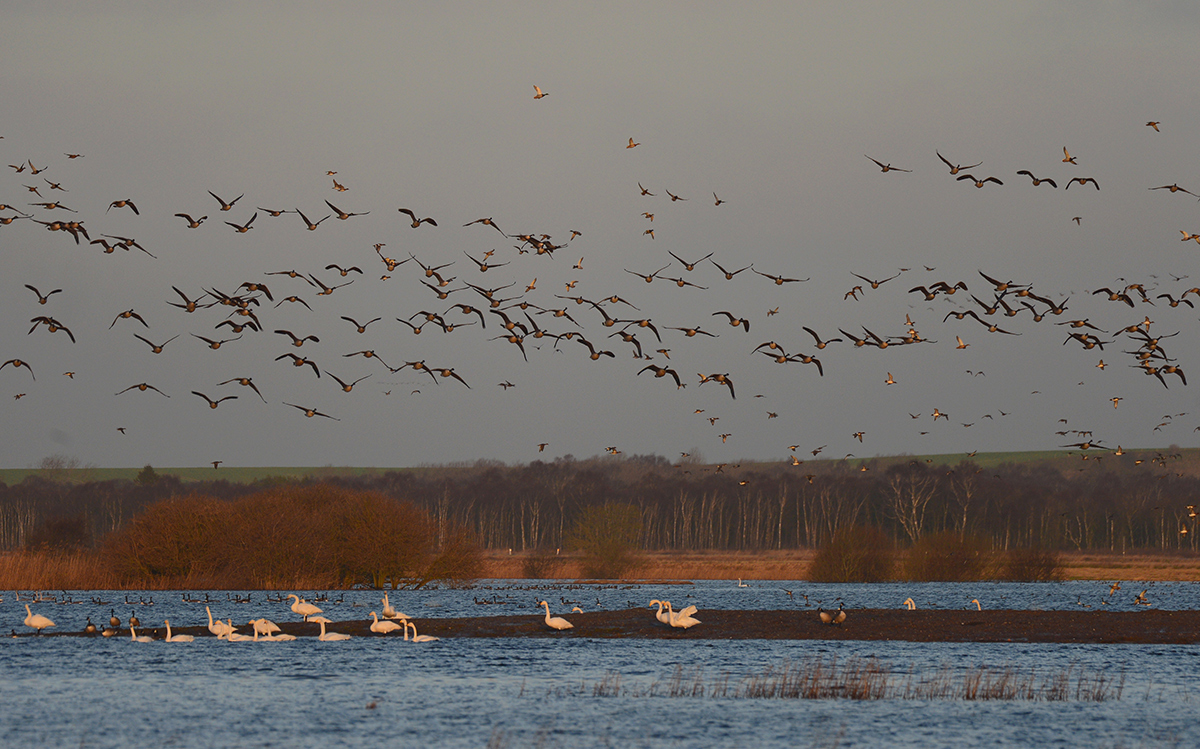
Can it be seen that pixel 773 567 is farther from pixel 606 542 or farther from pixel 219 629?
pixel 219 629

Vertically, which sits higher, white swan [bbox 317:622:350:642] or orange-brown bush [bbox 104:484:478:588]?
orange-brown bush [bbox 104:484:478:588]

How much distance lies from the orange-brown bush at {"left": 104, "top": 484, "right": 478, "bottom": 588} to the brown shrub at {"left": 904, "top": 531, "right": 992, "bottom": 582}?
3339 cm

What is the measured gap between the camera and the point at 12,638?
45562mm

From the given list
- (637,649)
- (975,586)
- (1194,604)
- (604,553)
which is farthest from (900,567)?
(637,649)

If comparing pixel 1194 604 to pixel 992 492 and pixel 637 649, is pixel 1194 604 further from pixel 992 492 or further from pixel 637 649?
pixel 992 492

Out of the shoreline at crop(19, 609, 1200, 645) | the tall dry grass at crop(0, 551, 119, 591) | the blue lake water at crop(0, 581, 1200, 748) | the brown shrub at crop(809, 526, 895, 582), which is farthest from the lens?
the brown shrub at crop(809, 526, 895, 582)

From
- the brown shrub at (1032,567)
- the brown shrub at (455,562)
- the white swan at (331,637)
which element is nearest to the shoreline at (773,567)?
the brown shrub at (1032,567)

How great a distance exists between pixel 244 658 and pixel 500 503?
431 feet

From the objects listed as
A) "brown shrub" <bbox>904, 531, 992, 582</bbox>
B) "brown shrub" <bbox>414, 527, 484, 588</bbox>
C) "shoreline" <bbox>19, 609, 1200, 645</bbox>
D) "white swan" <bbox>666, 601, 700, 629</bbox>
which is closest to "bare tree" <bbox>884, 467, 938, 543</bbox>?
"brown shrub" <bbox>904, 531, 992, 582</bbox>

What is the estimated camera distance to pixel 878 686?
111 feet

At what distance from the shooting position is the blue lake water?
2677 cm

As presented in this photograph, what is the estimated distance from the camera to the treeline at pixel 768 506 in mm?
144875

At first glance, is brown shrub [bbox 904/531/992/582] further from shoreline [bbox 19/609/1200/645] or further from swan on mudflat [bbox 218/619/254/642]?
swan on mudflat [bbox 218/619/254/642]

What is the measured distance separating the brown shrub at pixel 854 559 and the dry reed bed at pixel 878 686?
49024mm
